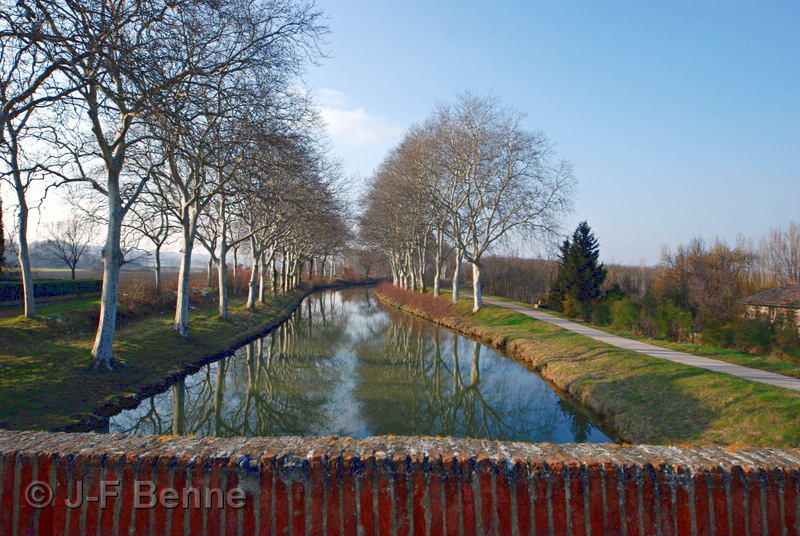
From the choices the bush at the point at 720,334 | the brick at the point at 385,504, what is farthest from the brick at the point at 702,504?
the bush at the point at 720,334

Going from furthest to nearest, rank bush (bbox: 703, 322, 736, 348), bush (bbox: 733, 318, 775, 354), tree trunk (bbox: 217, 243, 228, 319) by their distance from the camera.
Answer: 1. tree trunk (bbox: 217, 243, 228, 319)
2. bush (bbox: 703, 322, 736, 348)
3. bush (bbox: 733, 318, 775, 354)

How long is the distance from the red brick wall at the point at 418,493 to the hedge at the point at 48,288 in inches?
937

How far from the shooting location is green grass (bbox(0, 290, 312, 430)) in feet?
28.9

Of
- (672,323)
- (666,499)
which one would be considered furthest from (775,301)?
(666,499)

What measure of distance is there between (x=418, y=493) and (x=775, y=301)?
2907 cm

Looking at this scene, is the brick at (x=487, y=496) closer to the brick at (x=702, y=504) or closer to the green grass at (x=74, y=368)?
the brick at (x=702, y=504)

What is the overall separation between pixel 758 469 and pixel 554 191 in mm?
24706

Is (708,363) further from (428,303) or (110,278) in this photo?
(428,303)

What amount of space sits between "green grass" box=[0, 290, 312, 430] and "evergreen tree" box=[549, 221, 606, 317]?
21.7m

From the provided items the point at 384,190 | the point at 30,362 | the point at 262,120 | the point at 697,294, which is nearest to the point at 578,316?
the point at 697,294

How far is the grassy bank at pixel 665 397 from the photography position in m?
8.08

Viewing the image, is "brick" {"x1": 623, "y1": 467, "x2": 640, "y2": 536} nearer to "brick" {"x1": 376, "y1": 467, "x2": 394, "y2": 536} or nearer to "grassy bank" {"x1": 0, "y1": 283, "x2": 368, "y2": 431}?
"brick" {"x1": 376, "y1": 467, "x2": 394, "y2": 536}

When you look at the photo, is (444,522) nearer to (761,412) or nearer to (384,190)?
(761,412)

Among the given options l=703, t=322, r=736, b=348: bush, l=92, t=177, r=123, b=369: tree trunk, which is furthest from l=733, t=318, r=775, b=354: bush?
l=92, t=177, r=123, b=369: tree trunk
